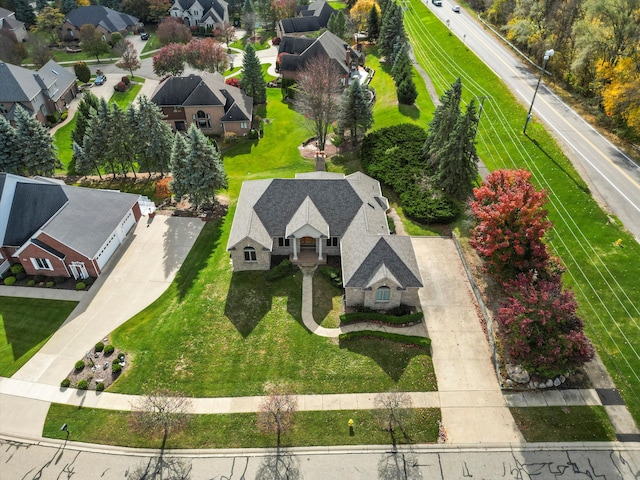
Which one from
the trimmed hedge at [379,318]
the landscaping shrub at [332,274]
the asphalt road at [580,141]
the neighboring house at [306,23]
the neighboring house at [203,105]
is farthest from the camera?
the neighboring house at [306,23]

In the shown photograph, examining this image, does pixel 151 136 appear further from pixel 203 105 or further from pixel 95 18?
pixel 95 18

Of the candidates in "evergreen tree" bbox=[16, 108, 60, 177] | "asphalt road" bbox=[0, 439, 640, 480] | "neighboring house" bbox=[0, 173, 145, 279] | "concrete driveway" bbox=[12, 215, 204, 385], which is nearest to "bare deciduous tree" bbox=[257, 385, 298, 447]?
"asphalt road" bbox=[0, 439, 640, 480]

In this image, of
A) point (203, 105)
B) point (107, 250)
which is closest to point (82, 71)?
point (203, 105)

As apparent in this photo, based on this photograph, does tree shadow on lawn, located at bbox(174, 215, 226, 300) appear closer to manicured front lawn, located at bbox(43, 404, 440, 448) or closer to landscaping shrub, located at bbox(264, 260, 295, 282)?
landscaping shrub, located at bbox(264, 260, 295, 282)

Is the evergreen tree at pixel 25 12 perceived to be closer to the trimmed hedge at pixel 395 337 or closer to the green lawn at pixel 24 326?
the green lawn at pixel 24 326

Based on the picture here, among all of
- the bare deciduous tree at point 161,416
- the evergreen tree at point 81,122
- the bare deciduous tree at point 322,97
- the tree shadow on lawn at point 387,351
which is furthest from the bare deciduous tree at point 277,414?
the evergreen tree at point 81,122
